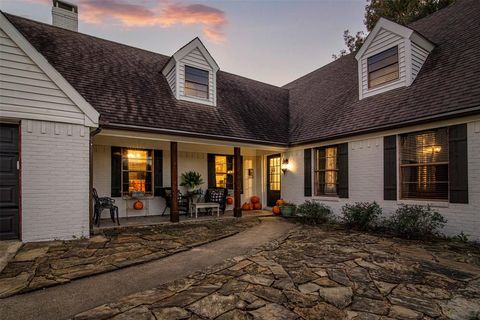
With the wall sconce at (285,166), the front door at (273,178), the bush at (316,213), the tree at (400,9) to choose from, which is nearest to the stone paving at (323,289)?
the bush at (316,213)

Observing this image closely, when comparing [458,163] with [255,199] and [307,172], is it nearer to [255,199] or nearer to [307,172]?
[307,172]

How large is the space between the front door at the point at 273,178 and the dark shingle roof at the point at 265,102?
139 centimetres

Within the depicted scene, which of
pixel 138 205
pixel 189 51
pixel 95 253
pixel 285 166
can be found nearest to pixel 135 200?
pixel 138 205

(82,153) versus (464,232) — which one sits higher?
(82,153)

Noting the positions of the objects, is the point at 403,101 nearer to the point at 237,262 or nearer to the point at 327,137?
the point at 327,137

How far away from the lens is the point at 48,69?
18.8 ft

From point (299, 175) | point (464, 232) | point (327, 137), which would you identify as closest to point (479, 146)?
point (464, 232)

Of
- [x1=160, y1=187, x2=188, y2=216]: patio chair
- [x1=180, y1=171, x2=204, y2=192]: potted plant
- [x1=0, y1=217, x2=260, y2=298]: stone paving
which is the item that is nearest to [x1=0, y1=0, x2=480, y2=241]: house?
[x1=160, y1=187, x2=188, y2=216]: patio chair

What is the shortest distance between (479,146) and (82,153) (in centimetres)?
899

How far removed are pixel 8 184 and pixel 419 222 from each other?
9.36 m

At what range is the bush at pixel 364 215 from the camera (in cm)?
736

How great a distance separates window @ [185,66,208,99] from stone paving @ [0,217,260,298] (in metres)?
4.95

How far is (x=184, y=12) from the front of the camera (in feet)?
32.6

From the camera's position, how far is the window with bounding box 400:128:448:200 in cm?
640
